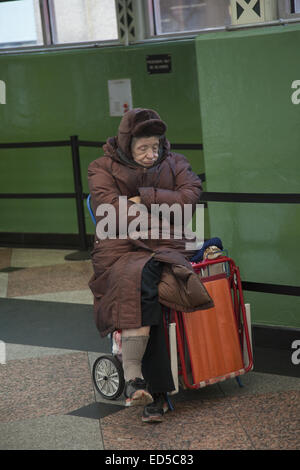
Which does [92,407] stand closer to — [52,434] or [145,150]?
[52,434]

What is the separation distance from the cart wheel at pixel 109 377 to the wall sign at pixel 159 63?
12.8 feet

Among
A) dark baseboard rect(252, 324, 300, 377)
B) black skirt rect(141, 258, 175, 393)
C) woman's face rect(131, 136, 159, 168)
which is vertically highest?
woman's face rect(131, 136, 159, 168)

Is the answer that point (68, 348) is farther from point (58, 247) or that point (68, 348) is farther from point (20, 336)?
point (58, 247)

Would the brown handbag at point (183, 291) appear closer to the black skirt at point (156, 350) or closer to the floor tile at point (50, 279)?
the black skirt at point (156, 350)

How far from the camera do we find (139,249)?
13.2ft

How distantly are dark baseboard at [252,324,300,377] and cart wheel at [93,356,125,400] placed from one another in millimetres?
851

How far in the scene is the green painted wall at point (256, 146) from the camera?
14.9ft

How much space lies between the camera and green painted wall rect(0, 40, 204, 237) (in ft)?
24.2

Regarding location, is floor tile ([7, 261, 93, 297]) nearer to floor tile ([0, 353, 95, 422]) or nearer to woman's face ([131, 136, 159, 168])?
floor tile ([0, 353, 95, 422])

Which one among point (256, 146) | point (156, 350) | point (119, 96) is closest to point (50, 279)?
point (119, 96)

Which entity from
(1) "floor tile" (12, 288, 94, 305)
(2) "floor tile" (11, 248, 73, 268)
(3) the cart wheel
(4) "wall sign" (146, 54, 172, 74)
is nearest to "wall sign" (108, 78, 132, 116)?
(4) "wall sign" (146, 54, 172, 74)

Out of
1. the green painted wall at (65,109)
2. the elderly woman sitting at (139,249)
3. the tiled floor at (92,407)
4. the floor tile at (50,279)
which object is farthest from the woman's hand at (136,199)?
the green painted wall at (65,109)

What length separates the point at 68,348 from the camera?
512 centimetres

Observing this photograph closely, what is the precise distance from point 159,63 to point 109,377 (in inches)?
158
